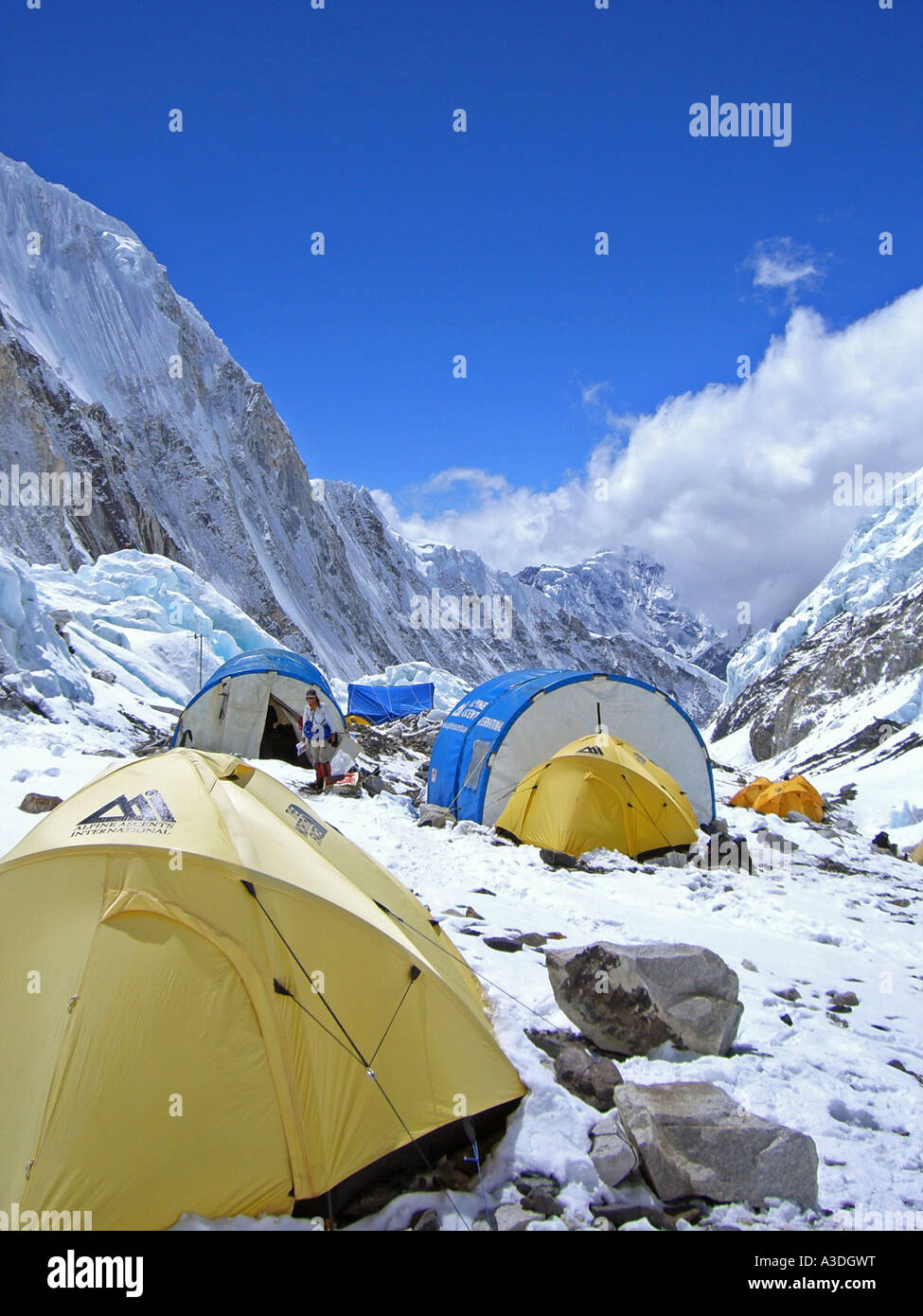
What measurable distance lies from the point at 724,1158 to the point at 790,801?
53.6 ft

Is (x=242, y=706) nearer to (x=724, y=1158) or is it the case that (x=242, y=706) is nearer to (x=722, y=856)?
(x=722, y=856)

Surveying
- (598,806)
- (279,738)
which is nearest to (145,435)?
(279,738)

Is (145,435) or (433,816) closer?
(433,816)

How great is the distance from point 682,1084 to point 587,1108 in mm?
546

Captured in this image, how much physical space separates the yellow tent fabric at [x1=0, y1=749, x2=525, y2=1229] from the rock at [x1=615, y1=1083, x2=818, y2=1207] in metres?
0.79

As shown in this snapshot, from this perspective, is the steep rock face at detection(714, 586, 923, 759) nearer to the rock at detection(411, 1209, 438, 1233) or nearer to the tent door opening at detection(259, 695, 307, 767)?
the tent door opening at detection(259, 695, 307, 767)

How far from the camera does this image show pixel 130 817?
4109 mm

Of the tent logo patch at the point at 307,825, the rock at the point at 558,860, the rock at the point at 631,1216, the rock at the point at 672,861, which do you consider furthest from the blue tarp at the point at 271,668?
the rock at the point at 631,1216

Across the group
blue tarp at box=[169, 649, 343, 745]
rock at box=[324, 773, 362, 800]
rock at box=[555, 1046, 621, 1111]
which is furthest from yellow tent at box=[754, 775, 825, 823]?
rock at box=[555, 1046, 621, 1111]

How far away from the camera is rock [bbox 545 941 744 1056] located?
15.7 feet

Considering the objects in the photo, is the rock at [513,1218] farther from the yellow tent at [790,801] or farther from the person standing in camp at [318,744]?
the yellow tent at [790,801]

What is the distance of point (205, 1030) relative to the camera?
3.50 m
